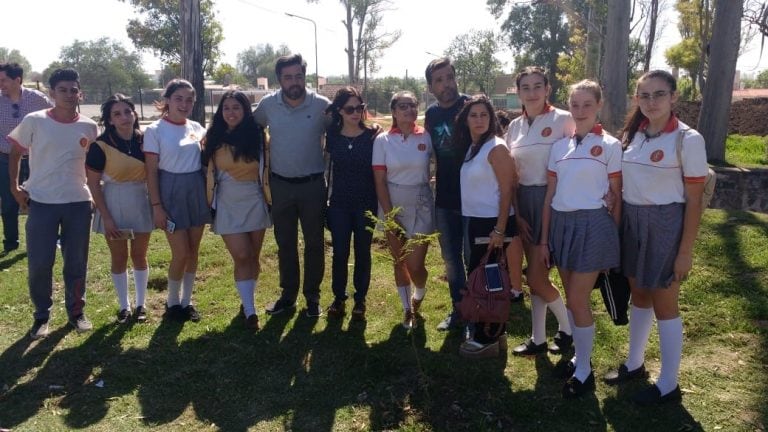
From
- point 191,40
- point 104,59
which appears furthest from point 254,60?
point 191,40

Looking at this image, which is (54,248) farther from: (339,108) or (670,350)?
(670,350)

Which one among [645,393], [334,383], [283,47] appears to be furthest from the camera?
[283,47]

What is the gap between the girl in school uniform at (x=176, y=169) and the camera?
165 inches

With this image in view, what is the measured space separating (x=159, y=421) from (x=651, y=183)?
2974 mm

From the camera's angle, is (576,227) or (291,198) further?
(291,198)

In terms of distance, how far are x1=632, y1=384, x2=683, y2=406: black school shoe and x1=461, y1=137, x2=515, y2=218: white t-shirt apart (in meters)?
1.25

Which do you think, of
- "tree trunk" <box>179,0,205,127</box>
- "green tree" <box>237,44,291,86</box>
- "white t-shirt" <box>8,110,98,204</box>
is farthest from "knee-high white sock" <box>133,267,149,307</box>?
"green tree" <box>237,44,291,86</box>

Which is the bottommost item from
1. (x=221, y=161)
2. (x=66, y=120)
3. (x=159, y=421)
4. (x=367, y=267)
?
(x=159, y=421)

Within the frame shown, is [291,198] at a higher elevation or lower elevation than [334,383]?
higher

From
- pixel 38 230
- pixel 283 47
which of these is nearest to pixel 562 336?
pixel 38 230

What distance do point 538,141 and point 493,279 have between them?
863 mm

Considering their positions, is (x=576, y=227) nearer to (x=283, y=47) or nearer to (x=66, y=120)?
(x=66, y=120)

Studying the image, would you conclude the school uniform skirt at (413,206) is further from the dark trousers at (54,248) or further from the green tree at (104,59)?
the green tree at (104,59)

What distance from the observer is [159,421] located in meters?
3.38
